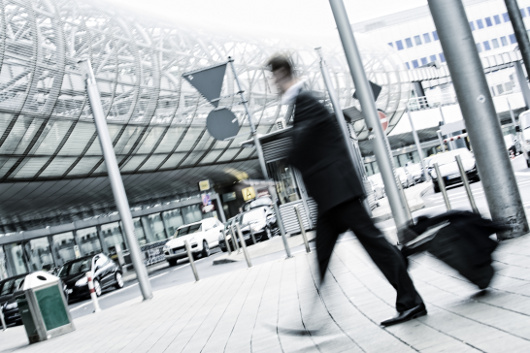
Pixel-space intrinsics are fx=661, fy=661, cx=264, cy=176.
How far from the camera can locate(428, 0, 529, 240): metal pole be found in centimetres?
671

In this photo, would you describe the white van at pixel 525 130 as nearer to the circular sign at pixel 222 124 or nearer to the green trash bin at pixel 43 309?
the circular sign at pixel 222 124

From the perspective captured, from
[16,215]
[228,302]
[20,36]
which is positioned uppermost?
[20,36]

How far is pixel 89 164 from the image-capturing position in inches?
1438

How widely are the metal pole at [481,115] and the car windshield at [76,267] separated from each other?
16906 mm

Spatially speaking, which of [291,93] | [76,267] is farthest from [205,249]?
[291,93]

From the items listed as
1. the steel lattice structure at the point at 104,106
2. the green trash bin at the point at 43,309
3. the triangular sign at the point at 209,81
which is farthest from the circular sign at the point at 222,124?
the steel lattice structure at the point at 104,106

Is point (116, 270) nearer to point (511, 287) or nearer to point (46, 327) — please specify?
point (46, 327)

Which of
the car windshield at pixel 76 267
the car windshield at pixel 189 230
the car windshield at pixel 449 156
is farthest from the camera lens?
the car windshield at pixel 189 230

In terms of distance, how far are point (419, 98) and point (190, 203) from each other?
28.4 meters

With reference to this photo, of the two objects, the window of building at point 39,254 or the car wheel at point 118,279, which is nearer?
the car wheel at point 118,279

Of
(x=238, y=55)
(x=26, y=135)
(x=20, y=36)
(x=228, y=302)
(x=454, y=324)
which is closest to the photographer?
(x=454, y=324)

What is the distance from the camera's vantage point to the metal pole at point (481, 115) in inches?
264

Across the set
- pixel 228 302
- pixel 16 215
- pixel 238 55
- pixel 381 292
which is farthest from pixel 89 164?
pixel 381 292

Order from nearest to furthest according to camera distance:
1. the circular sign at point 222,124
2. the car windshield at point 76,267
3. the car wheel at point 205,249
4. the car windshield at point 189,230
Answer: the circular sign at point 222,124 → the car windshield at point 76,267 → the car wheel at point 205,249 → the car windshield at point 189,230
